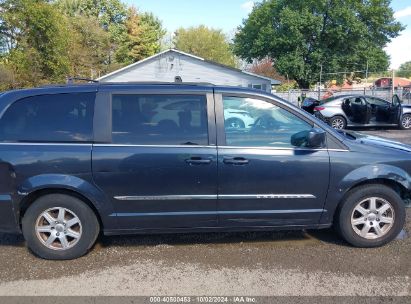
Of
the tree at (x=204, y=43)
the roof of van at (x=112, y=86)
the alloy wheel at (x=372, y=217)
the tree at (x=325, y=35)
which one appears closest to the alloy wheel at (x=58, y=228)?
the roof of van at (x=112, y=86)

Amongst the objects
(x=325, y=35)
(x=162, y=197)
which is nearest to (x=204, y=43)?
(x=325, y=35)

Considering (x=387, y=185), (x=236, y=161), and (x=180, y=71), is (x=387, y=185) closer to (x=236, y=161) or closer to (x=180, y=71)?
(x=236, y=161)

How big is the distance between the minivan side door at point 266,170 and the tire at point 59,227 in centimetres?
133

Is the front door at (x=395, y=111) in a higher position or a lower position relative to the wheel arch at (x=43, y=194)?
higher

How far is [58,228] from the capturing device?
12.1 feet

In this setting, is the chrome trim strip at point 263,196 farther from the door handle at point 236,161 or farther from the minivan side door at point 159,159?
the door handle at point 236,161

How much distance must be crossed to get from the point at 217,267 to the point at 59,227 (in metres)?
1.60

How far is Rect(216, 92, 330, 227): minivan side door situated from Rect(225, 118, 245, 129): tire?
2 cm

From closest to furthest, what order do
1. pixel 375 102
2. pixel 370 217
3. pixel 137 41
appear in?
pixel 370 217 → pixel 375 102 → pixel 137 41

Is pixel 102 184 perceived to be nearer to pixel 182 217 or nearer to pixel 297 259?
pixel 182 217

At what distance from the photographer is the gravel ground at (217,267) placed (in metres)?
3.19

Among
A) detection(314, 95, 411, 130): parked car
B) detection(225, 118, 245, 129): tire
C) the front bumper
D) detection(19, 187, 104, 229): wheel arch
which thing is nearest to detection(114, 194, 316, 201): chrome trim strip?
detection(19, 187, 104, 229): wheel arch

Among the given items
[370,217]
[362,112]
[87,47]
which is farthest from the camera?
[87,47]

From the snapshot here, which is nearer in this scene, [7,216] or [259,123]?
[7,216]
